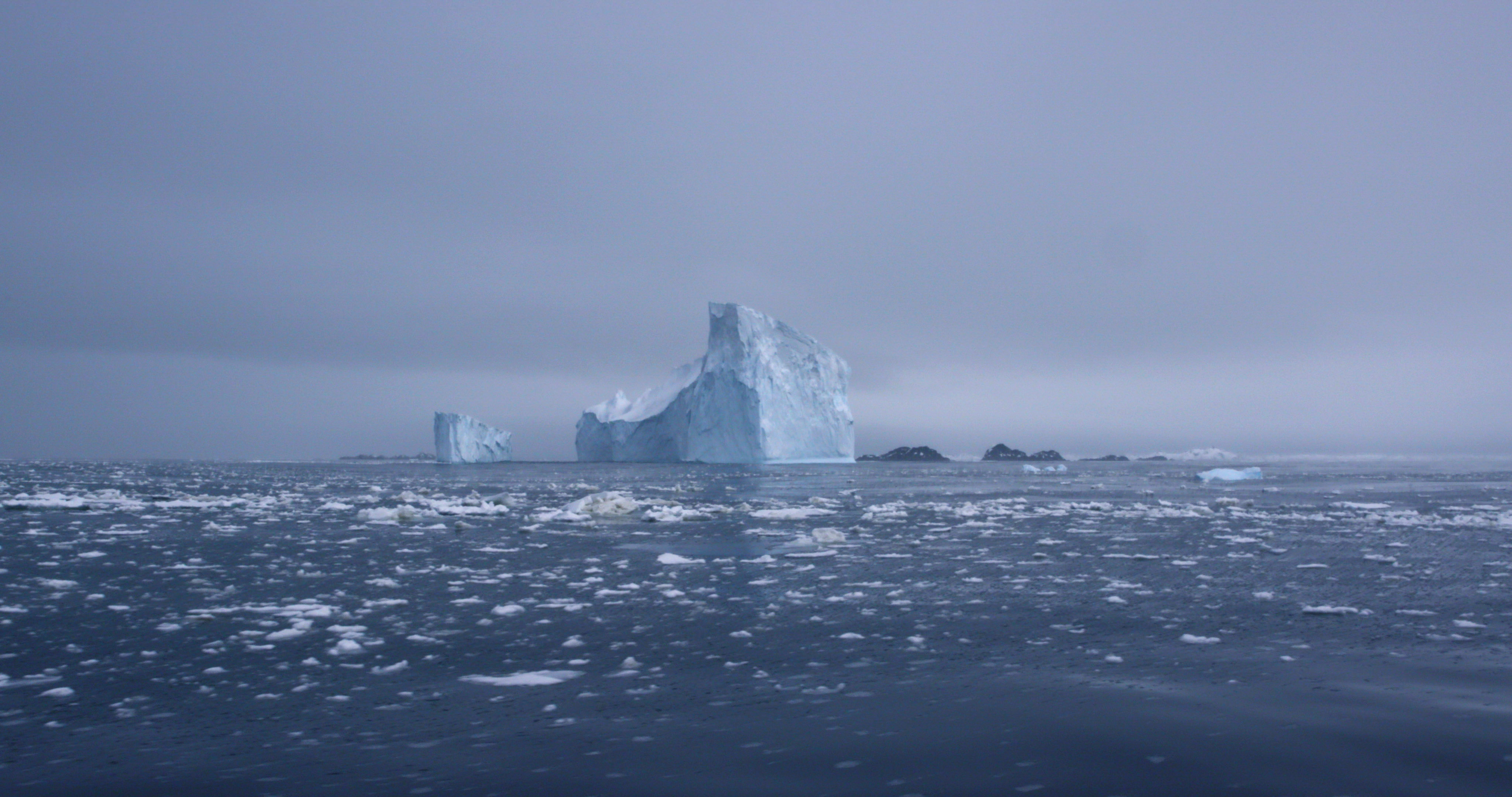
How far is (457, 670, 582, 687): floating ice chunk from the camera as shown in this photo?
5625mm

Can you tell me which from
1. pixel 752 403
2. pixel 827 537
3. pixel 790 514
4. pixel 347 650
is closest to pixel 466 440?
pixel 752 403

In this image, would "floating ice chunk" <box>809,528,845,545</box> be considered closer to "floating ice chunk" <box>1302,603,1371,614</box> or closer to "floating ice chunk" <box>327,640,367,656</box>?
"floating ice chunk" <box>1302,603,1371,614</box>

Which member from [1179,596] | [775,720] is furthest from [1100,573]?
[775,720]

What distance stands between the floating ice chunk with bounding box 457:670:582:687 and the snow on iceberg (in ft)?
121

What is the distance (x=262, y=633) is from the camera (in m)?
7.04

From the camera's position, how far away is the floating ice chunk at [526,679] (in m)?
5.62

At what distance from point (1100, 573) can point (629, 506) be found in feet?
35.3

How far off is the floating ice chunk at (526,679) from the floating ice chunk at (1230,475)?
36.9 metres

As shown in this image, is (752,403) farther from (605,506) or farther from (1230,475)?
(605,506)

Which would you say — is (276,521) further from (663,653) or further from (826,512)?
(663,653)

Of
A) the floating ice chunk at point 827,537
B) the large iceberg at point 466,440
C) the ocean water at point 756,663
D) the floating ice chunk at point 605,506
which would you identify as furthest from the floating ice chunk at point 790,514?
the large iceberg at point 466,440

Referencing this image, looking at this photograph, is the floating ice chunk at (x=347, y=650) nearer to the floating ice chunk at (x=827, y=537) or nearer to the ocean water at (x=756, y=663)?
the ocean water at (x=756, y=663)

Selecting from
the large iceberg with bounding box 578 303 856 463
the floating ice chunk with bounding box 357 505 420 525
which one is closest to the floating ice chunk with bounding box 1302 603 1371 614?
the floating ice chunk with bounding box 357 505 420 525

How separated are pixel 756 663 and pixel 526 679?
152 centimetres
